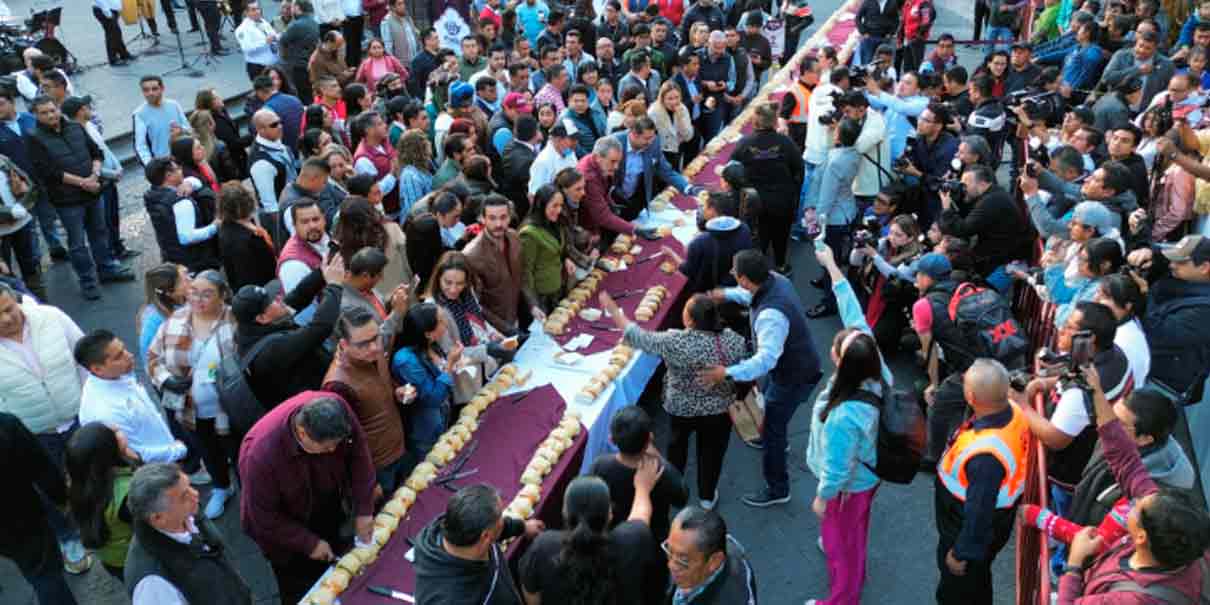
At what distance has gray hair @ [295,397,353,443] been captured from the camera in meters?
3.51

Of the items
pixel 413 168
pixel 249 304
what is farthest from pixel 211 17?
pixel 249 304

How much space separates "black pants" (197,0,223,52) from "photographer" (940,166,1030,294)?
11.7 meters

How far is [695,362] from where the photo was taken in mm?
4578

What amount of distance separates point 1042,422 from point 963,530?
0.72 m

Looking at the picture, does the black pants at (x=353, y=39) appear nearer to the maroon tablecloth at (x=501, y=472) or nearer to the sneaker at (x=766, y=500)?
the maroon tablecloth at (x=501, y=472)

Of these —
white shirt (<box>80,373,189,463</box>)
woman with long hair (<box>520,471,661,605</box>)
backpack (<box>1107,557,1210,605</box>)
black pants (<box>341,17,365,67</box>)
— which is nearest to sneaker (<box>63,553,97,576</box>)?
white shirt (<box>80,373,189,463</box>)

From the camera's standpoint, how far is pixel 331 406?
3.55 meters

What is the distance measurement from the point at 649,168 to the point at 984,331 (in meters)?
2.89

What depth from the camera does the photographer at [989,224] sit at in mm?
6176

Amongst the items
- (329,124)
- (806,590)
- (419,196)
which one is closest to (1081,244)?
(806,590)

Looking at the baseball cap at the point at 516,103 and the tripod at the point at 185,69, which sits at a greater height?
the baseball cap at the point at 516,103

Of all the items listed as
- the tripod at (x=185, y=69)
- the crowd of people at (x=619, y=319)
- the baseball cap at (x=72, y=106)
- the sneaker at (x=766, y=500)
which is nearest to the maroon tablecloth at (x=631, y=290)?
the crowd of people at (x=619, y=319)

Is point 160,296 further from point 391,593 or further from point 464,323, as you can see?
point 391,593

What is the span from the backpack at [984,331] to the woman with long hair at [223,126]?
235 inches
